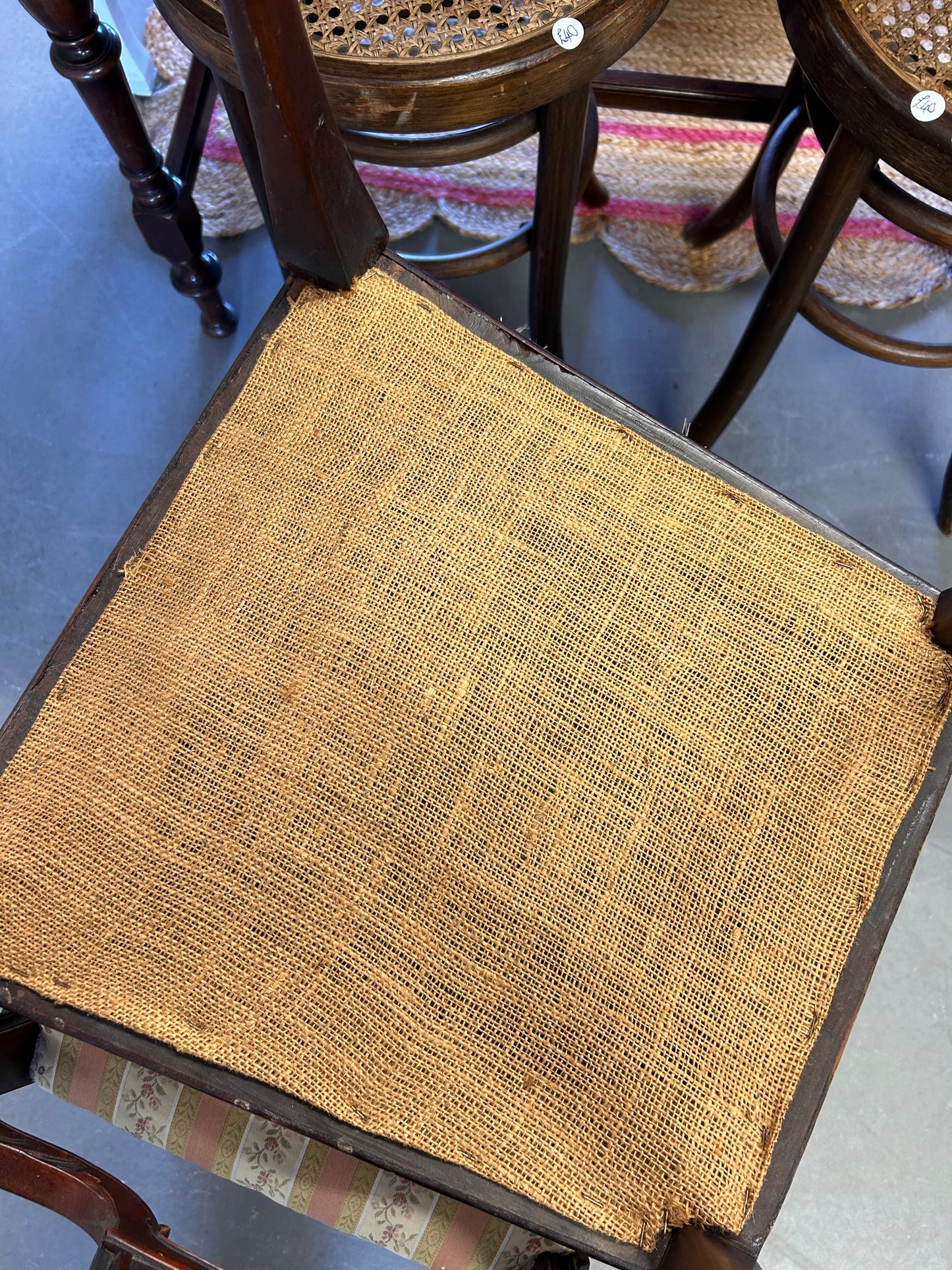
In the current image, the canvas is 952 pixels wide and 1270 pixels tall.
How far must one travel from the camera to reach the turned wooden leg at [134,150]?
0.85 m

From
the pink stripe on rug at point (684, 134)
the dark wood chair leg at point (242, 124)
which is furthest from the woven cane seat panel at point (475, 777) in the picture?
the pink stripe on rug at point (684, 134)

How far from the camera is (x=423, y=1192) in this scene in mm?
661

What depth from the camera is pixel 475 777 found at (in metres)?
0.59

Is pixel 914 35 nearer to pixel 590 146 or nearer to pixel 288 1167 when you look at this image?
pixel 590 146

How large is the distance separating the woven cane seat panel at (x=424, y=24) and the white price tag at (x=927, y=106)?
24cm

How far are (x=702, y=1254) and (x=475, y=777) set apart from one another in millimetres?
285

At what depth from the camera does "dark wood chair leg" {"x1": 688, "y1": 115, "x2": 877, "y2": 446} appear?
2.54 feet

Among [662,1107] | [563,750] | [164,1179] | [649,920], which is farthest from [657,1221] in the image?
[164,1179]

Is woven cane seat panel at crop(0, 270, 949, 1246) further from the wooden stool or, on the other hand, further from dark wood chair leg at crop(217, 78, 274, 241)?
dark wood chair leg at crop(217, 78, 274, 241)

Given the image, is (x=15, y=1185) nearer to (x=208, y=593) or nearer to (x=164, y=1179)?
(x=208, y=593)

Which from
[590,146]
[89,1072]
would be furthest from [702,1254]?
[590,146]

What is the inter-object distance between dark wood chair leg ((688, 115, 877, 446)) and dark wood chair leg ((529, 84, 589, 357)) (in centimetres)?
21

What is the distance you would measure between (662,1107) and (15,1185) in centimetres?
35

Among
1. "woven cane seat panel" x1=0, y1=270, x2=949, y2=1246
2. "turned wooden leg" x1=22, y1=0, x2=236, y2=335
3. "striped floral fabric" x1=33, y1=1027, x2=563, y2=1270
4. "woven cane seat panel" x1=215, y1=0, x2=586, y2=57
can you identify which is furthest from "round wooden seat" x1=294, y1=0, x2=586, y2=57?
"striped floral fabric" x1=33, y1=1027, x2=563, y2=1270
